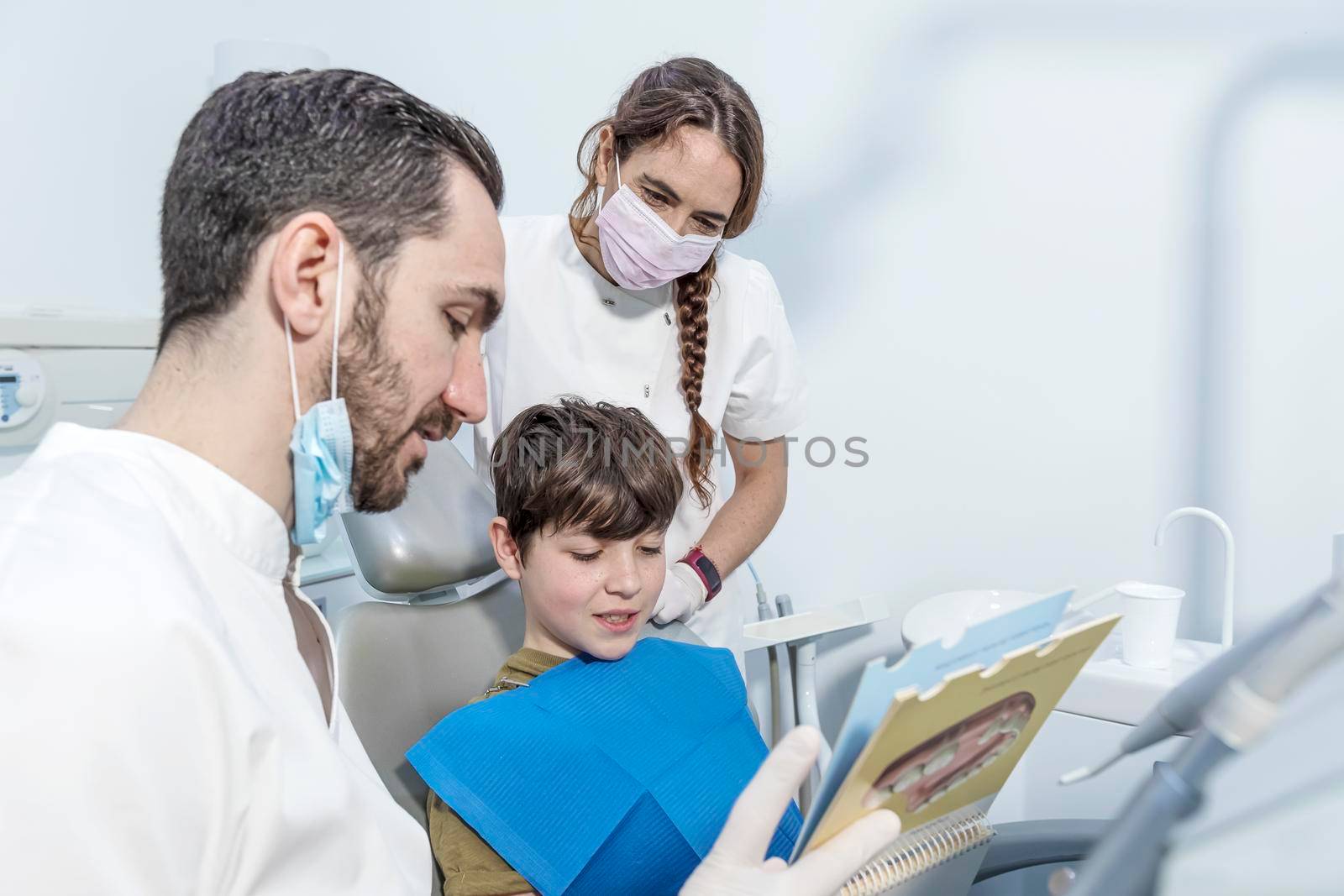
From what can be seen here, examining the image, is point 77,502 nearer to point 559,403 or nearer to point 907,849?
point 907,849

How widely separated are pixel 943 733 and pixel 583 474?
673mm

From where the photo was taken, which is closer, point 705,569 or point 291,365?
point 291,365

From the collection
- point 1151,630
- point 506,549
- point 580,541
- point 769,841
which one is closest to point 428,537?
point 506,549

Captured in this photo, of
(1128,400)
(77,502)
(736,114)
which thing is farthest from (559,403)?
(1128,400)

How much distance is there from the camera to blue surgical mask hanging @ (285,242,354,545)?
80cm

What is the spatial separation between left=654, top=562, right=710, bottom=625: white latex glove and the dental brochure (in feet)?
2.13

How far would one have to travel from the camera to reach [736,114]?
1381 mm

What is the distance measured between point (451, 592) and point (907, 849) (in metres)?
0.79

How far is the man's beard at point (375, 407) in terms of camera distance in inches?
32.0

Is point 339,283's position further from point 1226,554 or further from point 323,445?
point 1226,554

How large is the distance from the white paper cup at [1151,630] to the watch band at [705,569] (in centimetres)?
63

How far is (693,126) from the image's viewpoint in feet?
4.51

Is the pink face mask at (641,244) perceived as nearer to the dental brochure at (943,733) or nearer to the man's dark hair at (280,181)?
the man's dark hair at (280,181)

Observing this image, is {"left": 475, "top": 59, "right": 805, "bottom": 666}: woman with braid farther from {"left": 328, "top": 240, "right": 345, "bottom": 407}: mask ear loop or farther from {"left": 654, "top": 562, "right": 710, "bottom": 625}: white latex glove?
{"left": 328, "top": 240, "right": 345, "bottom": 407}: mask ear loop
